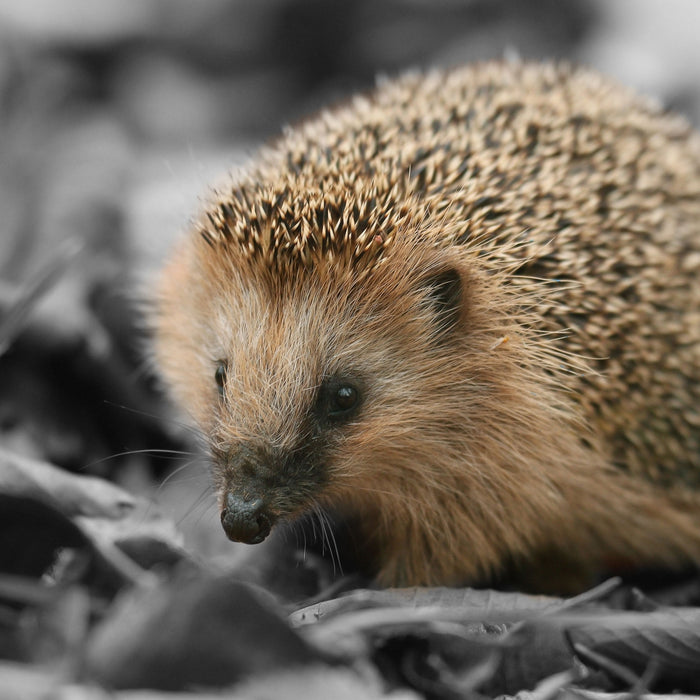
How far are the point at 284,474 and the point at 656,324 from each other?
3.89 ft

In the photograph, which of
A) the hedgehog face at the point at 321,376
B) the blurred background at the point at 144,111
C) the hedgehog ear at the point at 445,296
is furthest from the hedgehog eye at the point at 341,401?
the blurred background at the point at 144,111

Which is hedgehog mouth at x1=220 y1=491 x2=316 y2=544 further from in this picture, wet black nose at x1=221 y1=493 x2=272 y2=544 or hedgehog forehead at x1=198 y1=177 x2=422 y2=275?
hedgehog forehead at x1=198 y1=177 x2=422 y2=275

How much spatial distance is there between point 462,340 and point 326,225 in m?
0.53

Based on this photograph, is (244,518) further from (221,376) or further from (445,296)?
(445,296)

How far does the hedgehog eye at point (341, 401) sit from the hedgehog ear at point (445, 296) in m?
0.32

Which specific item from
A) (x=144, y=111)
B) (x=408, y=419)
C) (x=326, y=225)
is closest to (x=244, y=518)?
(x=408, y=419)

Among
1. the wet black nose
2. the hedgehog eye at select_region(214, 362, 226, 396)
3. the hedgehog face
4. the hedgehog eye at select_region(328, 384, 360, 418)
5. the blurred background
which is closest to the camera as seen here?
the wet black nose

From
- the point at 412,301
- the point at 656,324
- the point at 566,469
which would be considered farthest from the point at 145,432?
the point at 656,324

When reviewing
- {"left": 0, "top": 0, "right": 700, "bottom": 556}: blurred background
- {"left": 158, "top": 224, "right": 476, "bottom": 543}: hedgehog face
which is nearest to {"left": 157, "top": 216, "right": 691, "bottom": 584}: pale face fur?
{"left": 158, "top": 224, "right": 476, "bottom": 543}: hedgehog face

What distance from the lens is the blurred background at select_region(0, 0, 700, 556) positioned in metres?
3.19

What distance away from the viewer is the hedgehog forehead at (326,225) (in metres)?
2.51

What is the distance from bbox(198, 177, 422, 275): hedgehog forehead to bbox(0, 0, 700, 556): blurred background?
21.1 inches

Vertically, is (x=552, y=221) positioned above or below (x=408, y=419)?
above

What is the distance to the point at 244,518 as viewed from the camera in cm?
233
